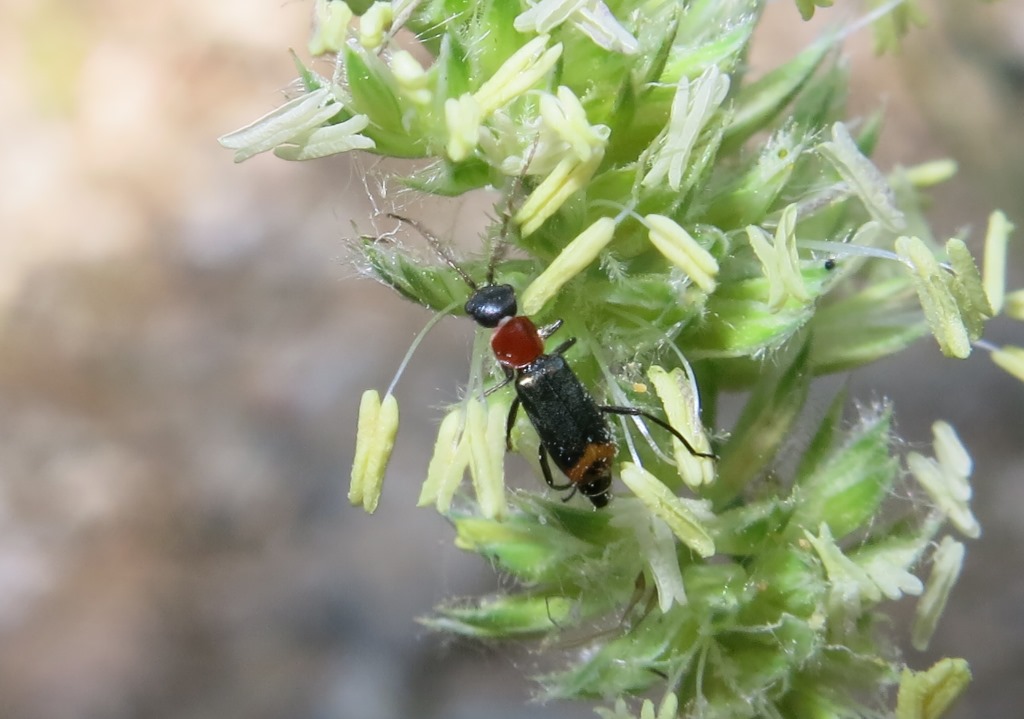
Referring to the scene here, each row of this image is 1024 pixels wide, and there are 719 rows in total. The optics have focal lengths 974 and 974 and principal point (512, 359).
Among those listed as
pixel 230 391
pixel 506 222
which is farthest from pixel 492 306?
pixel 230 391

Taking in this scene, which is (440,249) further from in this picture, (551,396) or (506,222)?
(551,396)

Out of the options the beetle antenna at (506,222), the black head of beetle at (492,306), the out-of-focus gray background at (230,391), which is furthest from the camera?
the out-of-focus gray background at (230,391)

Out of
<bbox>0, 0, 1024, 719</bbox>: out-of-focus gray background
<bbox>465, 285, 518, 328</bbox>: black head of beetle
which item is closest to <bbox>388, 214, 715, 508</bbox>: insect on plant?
<bbox>465, 285, 518, 328</bbox>: black head of beetle

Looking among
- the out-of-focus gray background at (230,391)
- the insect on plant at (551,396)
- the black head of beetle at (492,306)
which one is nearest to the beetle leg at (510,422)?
the insect on plant at (551,396)

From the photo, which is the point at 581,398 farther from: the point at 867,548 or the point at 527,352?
the point at 867,548

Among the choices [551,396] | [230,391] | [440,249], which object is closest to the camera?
[551,396]

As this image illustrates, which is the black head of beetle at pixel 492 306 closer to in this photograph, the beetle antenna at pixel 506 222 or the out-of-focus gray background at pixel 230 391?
the beetle antenna at pixel 506 222

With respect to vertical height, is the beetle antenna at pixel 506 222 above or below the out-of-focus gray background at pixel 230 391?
above
